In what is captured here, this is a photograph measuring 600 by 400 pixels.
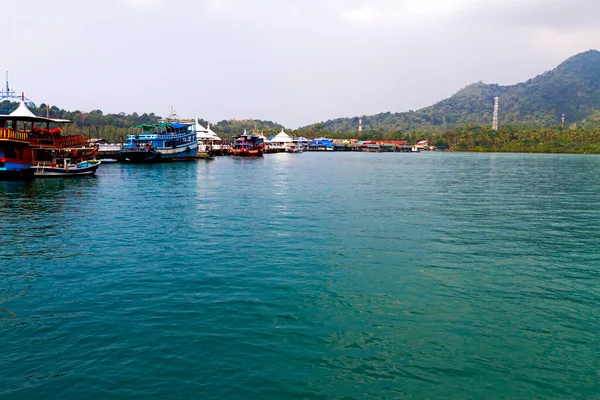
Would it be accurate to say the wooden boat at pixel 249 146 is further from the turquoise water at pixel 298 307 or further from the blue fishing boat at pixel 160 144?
the turquoise water at pixel 298 307

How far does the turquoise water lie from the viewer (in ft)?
34.3

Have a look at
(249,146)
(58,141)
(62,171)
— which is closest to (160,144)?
(58,141)

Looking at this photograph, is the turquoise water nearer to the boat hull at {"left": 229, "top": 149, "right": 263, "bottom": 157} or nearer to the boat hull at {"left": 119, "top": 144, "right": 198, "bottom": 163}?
the boat hull at {"left": 119, "top": 144, "right": 198, "bottom": 163}

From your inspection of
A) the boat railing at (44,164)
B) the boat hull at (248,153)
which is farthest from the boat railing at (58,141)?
the boat hull at (248,153)

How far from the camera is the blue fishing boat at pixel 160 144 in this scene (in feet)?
322

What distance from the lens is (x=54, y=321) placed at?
44.4ft

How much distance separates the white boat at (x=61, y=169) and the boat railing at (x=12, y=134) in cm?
457

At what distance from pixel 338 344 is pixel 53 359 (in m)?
7.43

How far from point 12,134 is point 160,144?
5253cm

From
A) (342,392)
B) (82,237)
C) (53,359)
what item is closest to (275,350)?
(342,392)

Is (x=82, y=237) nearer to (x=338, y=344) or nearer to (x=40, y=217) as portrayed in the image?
(x=40, y=217)

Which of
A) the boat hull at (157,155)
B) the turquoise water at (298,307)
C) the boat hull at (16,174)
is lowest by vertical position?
the turquoise water at (298,307)

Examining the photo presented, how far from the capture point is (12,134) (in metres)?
50.4

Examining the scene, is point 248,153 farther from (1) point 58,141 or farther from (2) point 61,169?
(2) point 61,169
